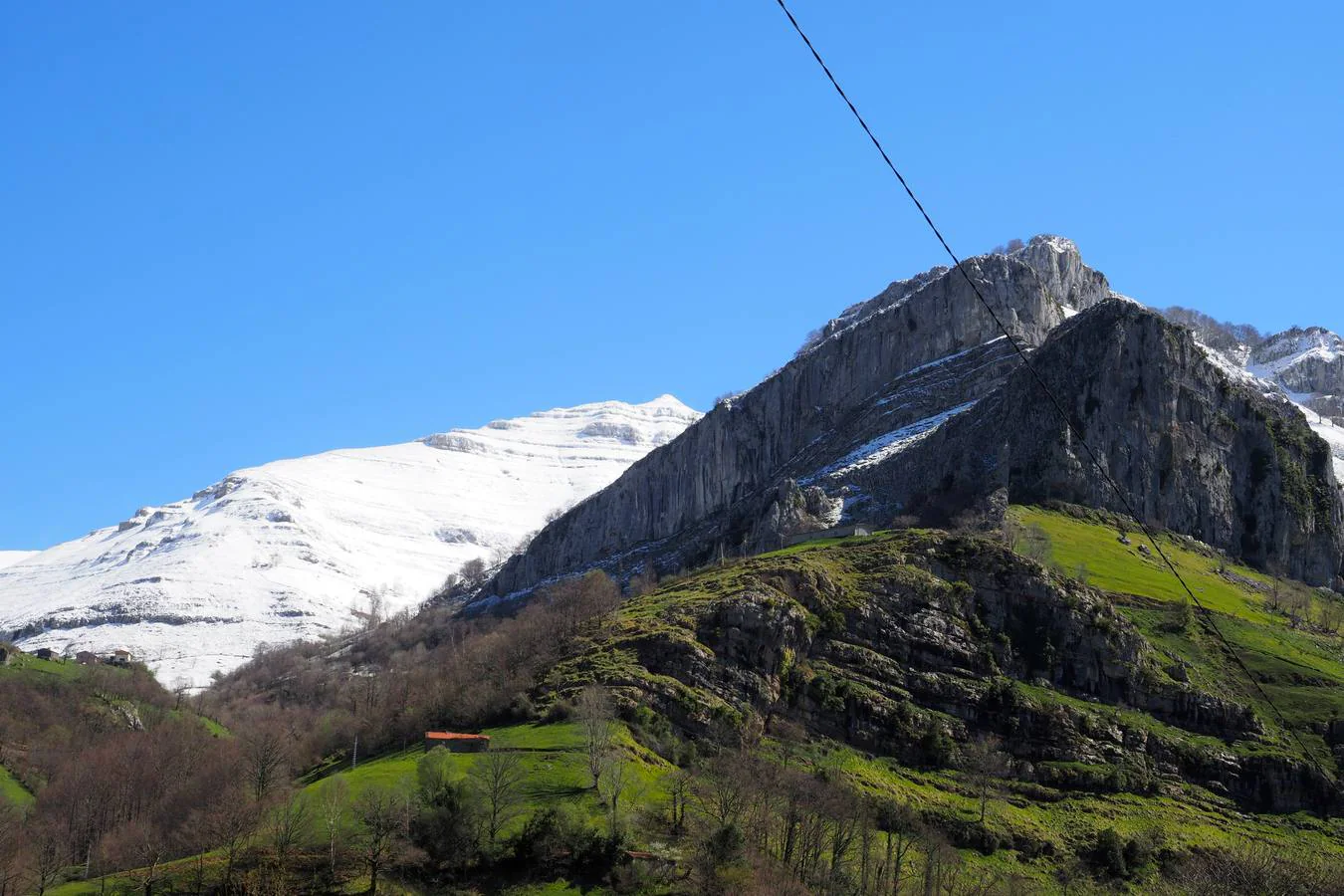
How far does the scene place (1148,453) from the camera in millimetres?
156625

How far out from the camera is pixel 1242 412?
166375mm

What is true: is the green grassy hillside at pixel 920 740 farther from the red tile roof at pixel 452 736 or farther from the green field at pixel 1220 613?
the red tile roof at pixel 452 736

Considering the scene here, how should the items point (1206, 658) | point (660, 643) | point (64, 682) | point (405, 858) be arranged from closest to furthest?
1. point (405, 858)
2. point (660, 643)
3. point (1206, 658)
4. point (64, 682)

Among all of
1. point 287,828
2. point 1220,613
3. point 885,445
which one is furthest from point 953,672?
point 885,445

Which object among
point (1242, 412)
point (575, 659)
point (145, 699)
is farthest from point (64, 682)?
point (1242, 412)

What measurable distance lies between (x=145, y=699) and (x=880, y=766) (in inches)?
4220

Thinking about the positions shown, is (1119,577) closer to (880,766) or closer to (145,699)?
(880,766)

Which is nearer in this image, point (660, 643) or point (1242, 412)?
point (660, 643)

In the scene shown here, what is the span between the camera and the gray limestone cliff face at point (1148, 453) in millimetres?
154500

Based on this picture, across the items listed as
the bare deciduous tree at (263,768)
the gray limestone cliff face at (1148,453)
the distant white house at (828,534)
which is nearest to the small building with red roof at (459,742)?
the bare deciduous tree at (263,768)

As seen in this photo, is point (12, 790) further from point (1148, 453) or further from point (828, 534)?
point (1148, 453)

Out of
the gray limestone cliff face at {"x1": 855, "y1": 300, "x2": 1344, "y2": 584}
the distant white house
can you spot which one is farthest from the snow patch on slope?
the distant white house

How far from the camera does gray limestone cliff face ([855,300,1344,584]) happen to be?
15450cm

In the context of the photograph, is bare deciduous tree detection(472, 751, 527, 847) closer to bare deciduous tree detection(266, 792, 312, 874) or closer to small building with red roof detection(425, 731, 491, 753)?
small building with red roof detection(425, 731, 491, 753)
